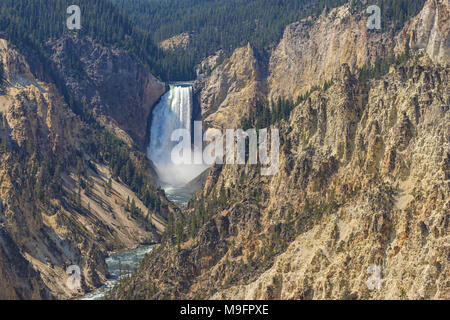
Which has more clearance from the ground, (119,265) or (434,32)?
(434,32)

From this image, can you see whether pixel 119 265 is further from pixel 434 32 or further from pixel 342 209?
pixel 434 32

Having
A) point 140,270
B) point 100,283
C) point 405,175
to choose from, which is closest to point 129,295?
point 140,270
